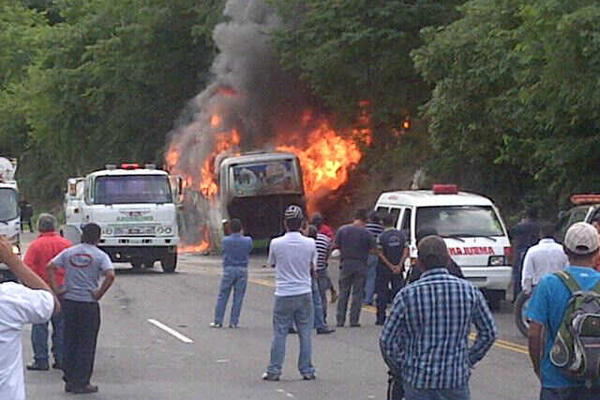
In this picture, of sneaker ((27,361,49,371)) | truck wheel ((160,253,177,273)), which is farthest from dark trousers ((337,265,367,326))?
truck wheel ((160,253,177,273))


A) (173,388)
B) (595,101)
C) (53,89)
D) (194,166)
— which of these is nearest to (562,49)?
(595,101)

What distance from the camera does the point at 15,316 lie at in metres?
5.83

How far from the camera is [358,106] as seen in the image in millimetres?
40375

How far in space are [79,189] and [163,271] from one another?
3.18 metres

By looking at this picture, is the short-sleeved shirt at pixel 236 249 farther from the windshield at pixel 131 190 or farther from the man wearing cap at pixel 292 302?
the windshield at pixel 131 190

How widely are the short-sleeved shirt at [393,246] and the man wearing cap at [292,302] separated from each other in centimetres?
589

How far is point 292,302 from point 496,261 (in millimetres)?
8319

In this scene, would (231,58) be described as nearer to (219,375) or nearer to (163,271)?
(163,271)

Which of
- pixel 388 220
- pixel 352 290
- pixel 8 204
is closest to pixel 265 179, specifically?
pixel 8 204

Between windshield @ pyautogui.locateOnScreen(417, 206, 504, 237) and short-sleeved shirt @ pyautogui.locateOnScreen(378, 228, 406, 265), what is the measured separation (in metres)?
1.83

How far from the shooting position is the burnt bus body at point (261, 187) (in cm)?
3838

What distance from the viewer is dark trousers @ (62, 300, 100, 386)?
12.6 meters

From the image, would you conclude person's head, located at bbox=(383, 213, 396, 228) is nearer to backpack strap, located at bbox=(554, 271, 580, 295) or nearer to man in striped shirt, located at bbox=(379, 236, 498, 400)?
man in striped shirt, located at bbox=(379, 236, 498, 400)

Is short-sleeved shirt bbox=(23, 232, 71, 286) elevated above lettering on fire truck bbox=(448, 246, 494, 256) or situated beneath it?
elevated above
